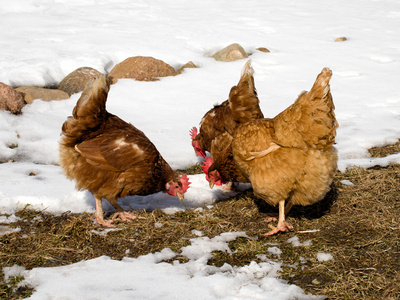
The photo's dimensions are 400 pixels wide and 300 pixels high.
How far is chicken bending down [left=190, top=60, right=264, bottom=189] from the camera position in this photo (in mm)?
4758

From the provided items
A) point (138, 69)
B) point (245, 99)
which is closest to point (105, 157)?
point (245, 99)

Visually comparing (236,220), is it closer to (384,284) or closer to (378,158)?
(384,284)

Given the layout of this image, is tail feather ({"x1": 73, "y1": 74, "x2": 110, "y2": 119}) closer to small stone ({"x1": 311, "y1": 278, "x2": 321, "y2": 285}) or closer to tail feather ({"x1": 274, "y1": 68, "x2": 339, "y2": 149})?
tail feather ({"x1": 274, "y1": 68, "x2": 339, "y2": 149})

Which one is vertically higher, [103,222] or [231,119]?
[231,119]

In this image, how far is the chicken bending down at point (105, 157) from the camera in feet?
13.1

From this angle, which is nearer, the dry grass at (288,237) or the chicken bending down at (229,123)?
the dry grass at (288,237)

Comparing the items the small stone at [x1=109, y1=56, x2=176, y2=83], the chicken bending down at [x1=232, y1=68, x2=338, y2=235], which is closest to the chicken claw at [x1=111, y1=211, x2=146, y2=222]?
the chicken bending down at [x1=232, y1=68, x2=338, y2=235]

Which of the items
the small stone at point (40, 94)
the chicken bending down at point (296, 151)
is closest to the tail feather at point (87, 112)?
the chicken bending down at point (296, 151)

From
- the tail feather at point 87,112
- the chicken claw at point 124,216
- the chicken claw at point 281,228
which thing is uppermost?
the tail feather at point 87,112

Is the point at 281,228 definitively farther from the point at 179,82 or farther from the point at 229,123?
the point at 179,82

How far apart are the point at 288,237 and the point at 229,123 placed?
1.75 metres

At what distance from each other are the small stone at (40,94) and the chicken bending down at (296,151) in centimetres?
480

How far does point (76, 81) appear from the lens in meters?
7.82

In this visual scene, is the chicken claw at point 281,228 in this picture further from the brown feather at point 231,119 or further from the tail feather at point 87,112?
the tail feather at point 87,112
